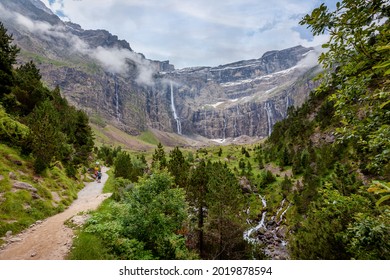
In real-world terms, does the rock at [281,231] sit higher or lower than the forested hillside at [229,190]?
lower

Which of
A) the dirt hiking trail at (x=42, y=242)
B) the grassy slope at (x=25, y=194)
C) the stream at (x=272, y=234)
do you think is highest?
the grassy slope at (x=25, y=194)

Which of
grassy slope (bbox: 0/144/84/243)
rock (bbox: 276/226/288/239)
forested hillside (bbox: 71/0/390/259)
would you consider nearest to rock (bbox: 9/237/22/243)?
grassy slope (bbox: 0/144/84/243)

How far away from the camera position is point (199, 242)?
21.1 m

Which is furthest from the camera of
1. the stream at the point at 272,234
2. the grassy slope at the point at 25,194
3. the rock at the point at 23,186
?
the stream at the point at 272,234

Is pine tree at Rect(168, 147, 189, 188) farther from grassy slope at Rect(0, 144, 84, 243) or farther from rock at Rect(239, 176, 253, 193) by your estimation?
rock at Rect(239, 176, 253, 193)

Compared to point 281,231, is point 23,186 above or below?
above

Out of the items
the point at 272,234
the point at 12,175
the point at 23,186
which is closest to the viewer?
the point at 23,186

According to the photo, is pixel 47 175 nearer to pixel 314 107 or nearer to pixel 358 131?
pixel 358 131

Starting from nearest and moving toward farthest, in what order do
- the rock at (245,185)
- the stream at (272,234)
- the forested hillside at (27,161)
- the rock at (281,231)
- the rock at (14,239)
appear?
the rock at (14,239) → the forested hillside at (27,161) → the stream at (272,234) → the rock at (281,231) → the rock at (245,185)

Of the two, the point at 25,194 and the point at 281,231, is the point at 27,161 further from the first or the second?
the point at 281,231

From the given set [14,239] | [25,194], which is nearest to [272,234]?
[25,194]

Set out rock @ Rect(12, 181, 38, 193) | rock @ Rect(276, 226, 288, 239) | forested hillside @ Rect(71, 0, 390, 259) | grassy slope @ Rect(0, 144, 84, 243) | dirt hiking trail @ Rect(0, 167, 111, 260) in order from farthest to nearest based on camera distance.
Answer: rock @ Rect(276, 226, 288, 239) < rock @ Rect(12, 181, 38, 193) < grassy slope @ Rect(0, 144, 84, 243) < dirt hiking trail @ Rect(0, 167, 111, 260) < forested hillside @ Rect(71, 0, 390, 259)

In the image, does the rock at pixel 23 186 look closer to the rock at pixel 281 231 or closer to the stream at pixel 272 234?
the stream at pixel 272 234

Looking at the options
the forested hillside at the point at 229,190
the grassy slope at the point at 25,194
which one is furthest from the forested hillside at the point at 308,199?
the grassy slope at the point at 25,194
